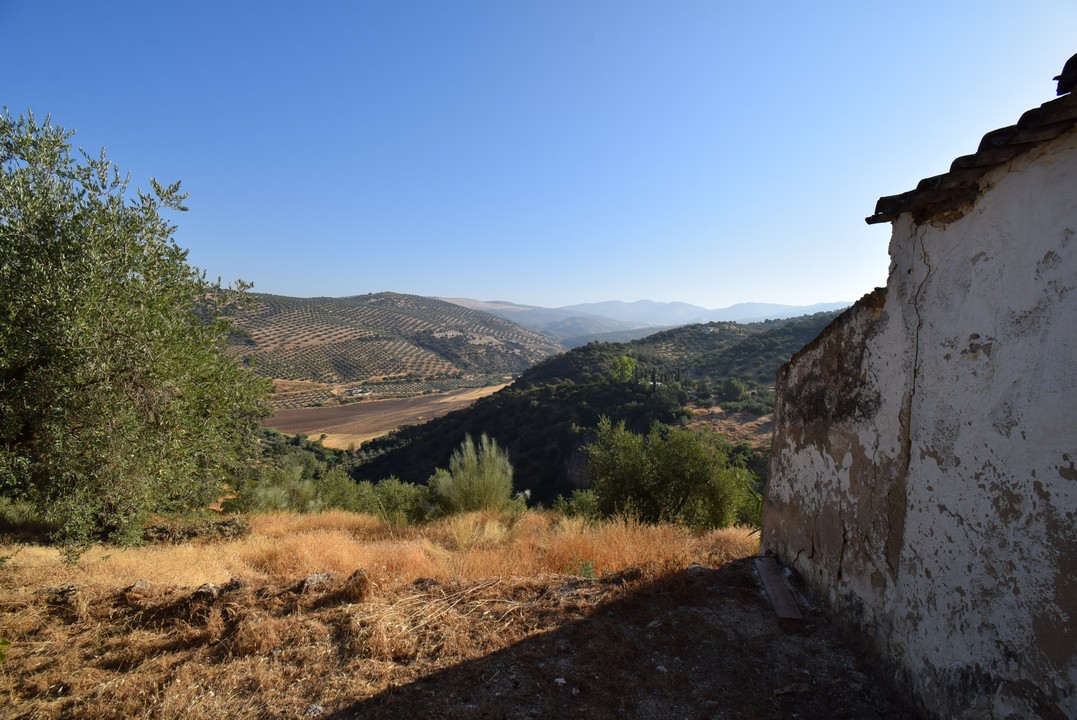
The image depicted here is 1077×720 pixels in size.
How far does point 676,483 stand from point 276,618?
9.76 metres

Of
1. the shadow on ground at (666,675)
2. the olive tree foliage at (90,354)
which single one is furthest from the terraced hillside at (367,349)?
the shadow on ground at (666,675)

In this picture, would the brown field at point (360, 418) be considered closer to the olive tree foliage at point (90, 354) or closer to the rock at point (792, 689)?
the olive tree foliage at point (90, 354)

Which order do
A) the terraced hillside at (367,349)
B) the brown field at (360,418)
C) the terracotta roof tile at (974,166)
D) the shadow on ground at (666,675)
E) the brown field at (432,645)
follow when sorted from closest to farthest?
the terracotta roof tile at (974,166)
the shadow on ground at (666,675)
the brown field at (432,645)
the brown field at (360,418)
the terraced hillside at (367,349)

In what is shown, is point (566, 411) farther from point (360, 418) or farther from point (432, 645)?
point (432, 645)

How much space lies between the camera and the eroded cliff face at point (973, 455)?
88.3 inches

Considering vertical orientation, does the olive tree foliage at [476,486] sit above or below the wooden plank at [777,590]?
below

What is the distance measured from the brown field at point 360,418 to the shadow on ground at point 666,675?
43114 millimetres

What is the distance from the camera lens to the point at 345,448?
43312mm

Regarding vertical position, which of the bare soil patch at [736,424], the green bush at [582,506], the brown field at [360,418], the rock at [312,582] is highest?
the rock at [312,582]

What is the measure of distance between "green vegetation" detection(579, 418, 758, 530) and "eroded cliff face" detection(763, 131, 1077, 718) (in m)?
8.17

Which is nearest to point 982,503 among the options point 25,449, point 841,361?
point 841,361

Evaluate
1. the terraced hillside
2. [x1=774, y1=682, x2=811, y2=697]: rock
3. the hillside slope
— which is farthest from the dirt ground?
the terraced hillside

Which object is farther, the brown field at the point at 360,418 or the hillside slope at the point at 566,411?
the brown field at the point at 360,418

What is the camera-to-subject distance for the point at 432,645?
13.9 ft
